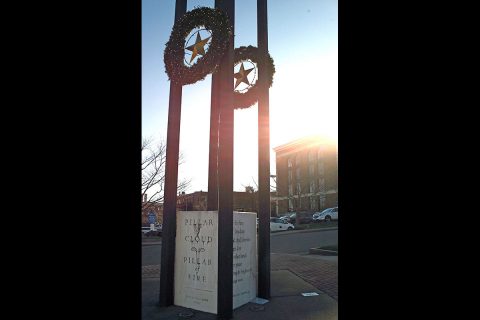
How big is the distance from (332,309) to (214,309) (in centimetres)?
199

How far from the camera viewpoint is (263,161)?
266 inches

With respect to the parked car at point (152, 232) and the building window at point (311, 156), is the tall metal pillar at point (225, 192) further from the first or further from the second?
the building window at point (311, 156)

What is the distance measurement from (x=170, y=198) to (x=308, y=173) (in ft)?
144

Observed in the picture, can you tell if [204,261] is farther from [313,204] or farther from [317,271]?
[313,204]

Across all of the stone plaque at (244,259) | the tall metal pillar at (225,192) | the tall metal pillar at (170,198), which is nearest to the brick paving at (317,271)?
the stone plaque at (244,259)

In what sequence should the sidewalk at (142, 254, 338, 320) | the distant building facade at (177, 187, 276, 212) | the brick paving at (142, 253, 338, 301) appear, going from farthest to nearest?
the distant building facade at (177, 187, 276, 212) → the brick paving at (142, 253, 338, 301) → the sidewalk at (142, 254, 338, 320)

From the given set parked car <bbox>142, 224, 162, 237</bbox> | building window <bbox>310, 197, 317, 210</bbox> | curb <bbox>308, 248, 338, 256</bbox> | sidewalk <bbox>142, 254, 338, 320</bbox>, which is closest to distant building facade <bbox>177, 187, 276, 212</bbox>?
building window <bbox>310, 197, 317, 210</bbox>

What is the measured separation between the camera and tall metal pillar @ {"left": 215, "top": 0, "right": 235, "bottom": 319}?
5.12m

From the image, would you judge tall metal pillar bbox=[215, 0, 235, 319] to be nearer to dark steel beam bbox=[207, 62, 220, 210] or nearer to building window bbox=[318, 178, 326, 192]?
dark steel beam bbox=[207, 62, 220, 210]
